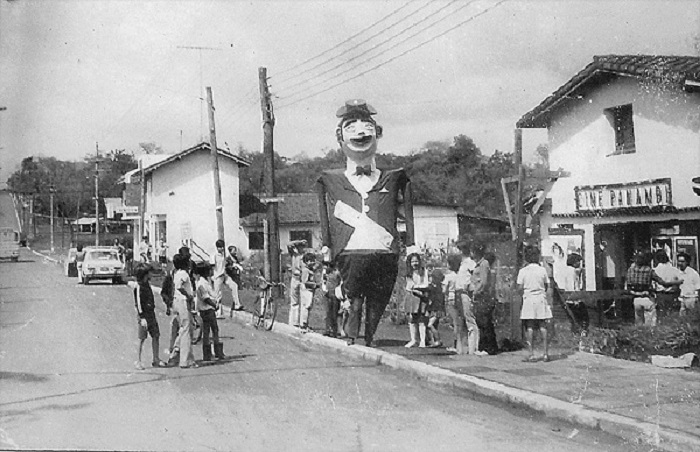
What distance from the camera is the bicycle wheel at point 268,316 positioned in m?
13.4

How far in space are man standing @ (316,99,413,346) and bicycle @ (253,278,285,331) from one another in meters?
4.29

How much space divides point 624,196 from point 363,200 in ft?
15.8

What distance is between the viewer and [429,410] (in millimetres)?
7602

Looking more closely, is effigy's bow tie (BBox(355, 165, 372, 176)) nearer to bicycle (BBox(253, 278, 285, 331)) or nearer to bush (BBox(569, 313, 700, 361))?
bush (BBox(569, 313, 700, 361))

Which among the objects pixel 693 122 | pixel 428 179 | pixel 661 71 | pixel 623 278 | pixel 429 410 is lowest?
pixel 429 410

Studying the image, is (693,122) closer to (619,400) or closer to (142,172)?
(619,400)

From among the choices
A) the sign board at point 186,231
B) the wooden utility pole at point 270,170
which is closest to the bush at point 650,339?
the wooden utility pole at point 270,170

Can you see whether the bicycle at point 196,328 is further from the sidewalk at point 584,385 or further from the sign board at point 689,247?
the sign board at point 689,247

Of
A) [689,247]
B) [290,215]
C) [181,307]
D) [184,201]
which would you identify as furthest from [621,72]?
[290,215]

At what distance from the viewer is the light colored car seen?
2187 cm

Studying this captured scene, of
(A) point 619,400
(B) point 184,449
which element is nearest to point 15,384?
(B) point 184,449

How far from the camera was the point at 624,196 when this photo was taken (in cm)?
→ 1179

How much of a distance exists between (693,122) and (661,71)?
88cm

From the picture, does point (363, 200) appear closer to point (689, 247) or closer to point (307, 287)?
point (307, 287)
